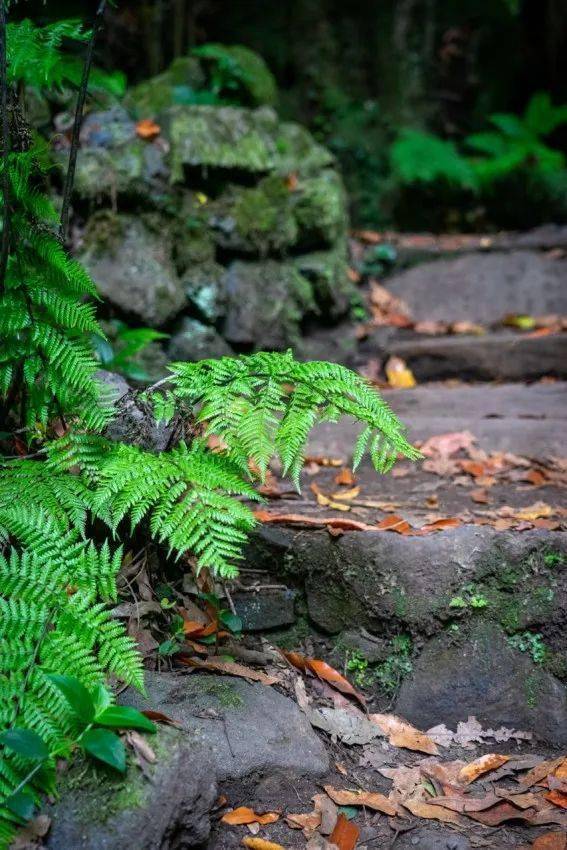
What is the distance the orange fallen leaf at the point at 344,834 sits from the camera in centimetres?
204

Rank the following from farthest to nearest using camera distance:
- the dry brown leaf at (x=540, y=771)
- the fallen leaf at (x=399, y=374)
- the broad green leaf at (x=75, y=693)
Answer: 1. the fallen leaf at (x=399, y=374)
2. the dry brown leaf at (x=540, y=771)
3. the broad green leaf at (x=75, y=693)

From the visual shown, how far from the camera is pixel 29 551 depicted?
2.20 m

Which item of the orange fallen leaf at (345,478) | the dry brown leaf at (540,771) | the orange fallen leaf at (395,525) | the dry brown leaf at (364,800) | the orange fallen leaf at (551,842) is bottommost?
the dry brown leaf at (540,771)

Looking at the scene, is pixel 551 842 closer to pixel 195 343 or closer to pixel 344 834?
pixel 344 834

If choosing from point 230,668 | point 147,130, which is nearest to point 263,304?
point 147,130

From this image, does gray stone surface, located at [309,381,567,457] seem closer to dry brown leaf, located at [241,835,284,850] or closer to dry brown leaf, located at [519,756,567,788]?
dry brown leaf, located at [519,756,567,788]

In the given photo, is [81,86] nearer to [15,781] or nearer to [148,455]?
[148,455]

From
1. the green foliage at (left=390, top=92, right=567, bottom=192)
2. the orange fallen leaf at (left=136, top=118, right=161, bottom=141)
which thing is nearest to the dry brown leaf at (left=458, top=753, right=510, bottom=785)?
the orange fallen leaf at (left=136, top=118, right=161, bottom=141)

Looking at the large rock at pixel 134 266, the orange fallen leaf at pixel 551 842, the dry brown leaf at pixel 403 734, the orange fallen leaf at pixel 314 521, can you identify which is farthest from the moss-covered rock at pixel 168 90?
the orange fallen leaf at pixel 551 842

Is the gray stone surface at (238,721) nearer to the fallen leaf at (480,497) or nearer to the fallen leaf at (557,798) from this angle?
the fallen leaf at (557,798)

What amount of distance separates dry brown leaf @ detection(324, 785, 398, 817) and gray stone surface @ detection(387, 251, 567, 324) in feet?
17.0

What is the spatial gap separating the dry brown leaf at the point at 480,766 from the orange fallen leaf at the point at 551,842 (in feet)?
1.09

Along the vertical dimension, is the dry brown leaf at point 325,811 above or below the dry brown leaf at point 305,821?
below

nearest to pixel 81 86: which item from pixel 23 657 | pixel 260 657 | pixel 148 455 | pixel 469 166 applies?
pixel 148 455
